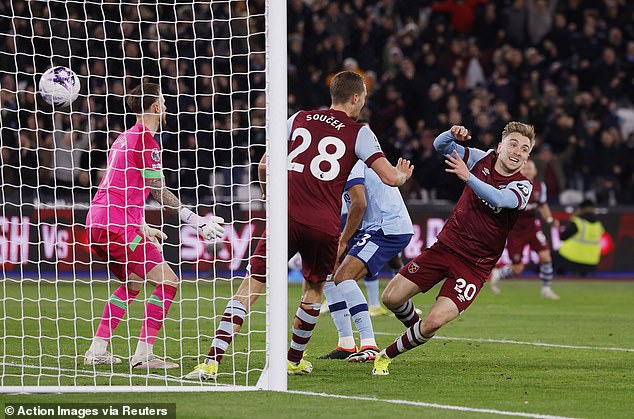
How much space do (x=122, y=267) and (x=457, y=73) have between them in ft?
46.8

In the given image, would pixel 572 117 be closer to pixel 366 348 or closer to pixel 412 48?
pixel 412 48

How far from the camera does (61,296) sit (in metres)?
15.0

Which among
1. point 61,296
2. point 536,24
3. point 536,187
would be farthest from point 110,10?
point 536,24

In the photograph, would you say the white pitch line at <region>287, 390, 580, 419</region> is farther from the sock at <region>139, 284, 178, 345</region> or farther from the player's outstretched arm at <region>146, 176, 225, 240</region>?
the sock at <region>139, 284, 178, 345</region>

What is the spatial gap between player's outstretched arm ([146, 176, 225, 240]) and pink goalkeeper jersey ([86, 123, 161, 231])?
3.9 inches

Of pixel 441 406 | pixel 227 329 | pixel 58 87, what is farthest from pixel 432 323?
pixel 58 87

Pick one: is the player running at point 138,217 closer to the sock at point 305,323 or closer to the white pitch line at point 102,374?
the white pitch line at point 102,374

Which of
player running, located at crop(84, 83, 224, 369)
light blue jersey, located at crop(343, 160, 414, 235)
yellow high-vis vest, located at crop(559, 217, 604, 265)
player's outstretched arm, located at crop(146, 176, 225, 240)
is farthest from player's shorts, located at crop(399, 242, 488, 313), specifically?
yellow high-vis vest, located at crop(559, 217, 604, 265)

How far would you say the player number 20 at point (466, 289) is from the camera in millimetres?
8258

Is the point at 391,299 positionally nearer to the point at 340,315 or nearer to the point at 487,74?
the point at 340,315

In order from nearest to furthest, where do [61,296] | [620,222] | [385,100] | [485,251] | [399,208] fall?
[485,251]
[399,208]
[61,296]
[620,222]
[385,100]

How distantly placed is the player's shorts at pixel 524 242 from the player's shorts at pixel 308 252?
8.62 m

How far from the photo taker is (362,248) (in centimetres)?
1002

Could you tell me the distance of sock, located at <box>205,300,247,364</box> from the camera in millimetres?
7785
